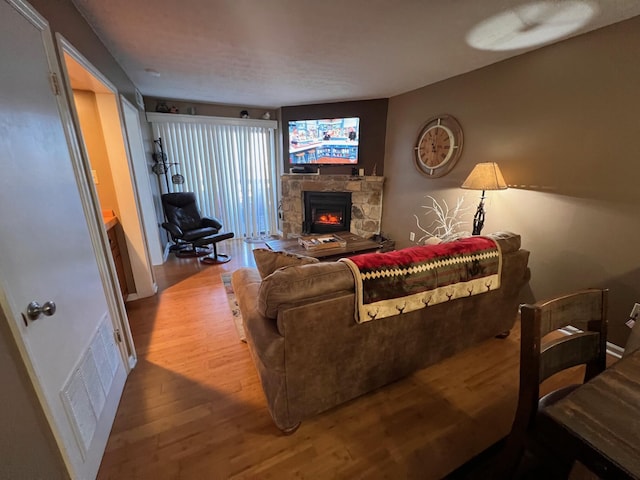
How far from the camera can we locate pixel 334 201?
4.71m

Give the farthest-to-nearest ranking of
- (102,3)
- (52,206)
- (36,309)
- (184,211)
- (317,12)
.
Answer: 1. (184,211)
2. (317,12)
3. (102,3)
4. (52,206)
5. (36,309)

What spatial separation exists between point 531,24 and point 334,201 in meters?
3.20

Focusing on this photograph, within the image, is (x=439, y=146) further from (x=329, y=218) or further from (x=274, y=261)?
(x=274, y=261)

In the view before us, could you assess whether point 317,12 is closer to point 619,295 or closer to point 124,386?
point 124,386

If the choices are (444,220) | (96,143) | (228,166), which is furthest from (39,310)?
(228,166)

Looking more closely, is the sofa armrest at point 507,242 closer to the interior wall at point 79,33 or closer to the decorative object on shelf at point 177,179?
the interior wall at point 79,33

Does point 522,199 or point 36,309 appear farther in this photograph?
point 522,199

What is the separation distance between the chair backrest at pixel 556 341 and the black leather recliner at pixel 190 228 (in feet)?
12.1

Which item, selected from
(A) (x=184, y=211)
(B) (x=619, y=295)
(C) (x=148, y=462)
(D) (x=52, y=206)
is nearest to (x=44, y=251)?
(D) (x=52, y=206)

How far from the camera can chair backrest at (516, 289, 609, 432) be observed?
87 centimetres

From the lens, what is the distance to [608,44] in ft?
6.28

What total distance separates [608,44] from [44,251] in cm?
367

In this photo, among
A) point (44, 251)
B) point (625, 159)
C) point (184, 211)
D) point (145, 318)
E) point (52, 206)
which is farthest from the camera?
point (184, 211)

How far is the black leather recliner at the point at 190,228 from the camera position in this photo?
3.77 m
